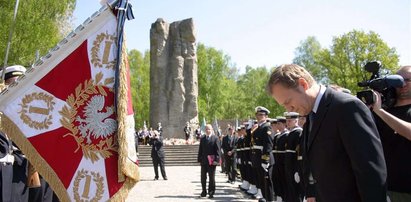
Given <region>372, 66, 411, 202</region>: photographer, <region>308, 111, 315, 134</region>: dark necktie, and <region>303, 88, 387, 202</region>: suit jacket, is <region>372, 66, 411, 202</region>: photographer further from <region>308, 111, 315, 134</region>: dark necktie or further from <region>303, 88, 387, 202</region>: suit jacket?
<region>303, 88, 387, 202</region>: suit jacket

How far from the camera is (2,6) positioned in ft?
82.4

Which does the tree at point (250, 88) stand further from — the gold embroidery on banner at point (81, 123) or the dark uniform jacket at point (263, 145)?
the gold embroidery on banner at point (81, 123)

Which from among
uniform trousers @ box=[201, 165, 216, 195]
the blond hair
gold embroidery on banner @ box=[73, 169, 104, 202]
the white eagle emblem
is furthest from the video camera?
uniform trousers @ box=[201, 165, 216, 195]

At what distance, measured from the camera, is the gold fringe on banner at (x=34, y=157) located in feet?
12.4

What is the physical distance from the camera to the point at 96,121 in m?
3.88

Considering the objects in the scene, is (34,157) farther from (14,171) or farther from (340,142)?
(340,142)

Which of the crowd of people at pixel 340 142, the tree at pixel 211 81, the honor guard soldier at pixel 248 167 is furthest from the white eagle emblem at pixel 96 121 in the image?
the tree at pixel 211 81

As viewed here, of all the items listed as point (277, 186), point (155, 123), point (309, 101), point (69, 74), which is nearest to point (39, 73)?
point (69, 74)

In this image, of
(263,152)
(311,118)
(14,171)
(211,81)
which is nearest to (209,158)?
(263,152)

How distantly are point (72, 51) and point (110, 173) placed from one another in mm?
1112

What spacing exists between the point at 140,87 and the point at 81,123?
64097 mm

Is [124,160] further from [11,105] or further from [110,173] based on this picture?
[11,105]

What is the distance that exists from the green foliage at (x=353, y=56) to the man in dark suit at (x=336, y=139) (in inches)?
1536

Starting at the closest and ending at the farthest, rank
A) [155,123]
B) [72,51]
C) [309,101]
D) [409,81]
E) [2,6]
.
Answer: [309,101] → [409,81] → [72,51] → [2,6] → [155,123]
